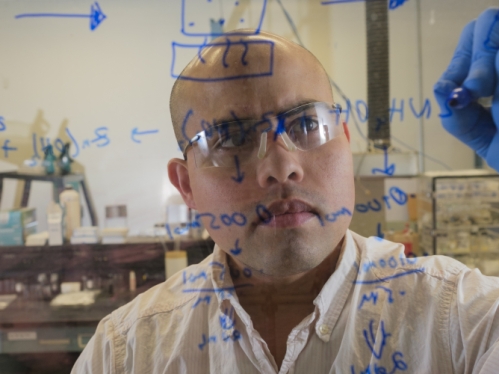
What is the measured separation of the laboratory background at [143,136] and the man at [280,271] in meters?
0.05

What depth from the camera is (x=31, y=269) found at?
611 millimetres

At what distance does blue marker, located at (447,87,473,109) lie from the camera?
0.46 metres

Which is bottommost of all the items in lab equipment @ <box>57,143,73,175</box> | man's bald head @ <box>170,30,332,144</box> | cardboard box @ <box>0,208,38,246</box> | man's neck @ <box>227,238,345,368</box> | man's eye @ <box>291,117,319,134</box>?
man's neck @ <box>227,238,345,368</box>

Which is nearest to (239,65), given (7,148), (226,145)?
(226,145)

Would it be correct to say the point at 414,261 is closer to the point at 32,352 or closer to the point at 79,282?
the point at 79,282

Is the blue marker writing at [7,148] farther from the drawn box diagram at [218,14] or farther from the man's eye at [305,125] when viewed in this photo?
the man's eye at [305,125]

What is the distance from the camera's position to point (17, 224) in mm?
593

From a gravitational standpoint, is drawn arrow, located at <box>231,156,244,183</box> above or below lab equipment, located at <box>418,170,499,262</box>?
above

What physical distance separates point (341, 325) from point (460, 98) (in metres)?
0.38

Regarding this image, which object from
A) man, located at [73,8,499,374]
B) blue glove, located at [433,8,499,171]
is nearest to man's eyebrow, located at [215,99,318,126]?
man, located at [73,8,499,374]

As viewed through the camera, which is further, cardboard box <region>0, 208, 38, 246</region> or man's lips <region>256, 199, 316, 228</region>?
cardboard box <region>0, 208, 38, 246</region>

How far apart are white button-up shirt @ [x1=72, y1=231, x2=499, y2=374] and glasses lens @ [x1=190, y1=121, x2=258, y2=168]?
203 mm

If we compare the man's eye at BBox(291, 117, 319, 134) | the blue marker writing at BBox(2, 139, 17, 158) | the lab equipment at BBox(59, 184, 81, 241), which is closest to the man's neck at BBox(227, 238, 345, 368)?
the man's eye at BBox(291, 117, 319, 134)

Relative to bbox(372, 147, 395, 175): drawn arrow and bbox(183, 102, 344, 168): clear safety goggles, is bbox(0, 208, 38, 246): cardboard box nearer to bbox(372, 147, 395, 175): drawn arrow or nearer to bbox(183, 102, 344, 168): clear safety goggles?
bbox(183, 102, 344, 168): clear safety goggles
